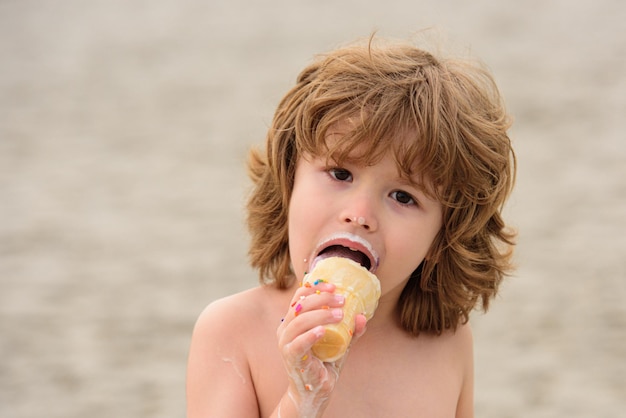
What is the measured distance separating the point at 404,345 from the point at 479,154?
0.63 metres

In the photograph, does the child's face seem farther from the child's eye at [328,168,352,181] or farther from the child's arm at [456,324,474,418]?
the child's arm at [456,324,474,418]

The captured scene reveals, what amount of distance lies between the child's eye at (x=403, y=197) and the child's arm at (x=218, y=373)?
1.89 feet

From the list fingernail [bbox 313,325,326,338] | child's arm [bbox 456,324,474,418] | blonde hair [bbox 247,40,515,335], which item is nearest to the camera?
fingernail [bbox 313,325,326,338]

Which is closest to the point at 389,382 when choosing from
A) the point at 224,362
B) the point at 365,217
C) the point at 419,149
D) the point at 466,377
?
the point at 466,377

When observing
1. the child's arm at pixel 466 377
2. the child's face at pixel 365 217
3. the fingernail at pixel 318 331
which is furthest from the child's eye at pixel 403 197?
the child's arm at pixel 466 377

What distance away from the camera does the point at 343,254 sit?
2.50m

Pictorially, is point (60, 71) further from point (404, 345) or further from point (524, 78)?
point (404, 345)

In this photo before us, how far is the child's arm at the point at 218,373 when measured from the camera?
2619 mm

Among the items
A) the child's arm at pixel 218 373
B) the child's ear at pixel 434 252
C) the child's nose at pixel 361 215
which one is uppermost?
the child's nose at pixel 361 215

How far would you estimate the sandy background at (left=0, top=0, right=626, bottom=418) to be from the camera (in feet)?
16.9

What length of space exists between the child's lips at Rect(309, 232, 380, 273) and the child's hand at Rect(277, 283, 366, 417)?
0.55 ft

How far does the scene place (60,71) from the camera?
9.89 meters

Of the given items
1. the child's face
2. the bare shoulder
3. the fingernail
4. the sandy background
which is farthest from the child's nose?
the sandy background

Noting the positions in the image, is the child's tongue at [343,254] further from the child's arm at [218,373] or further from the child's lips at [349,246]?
the child's arm at [218,373]
